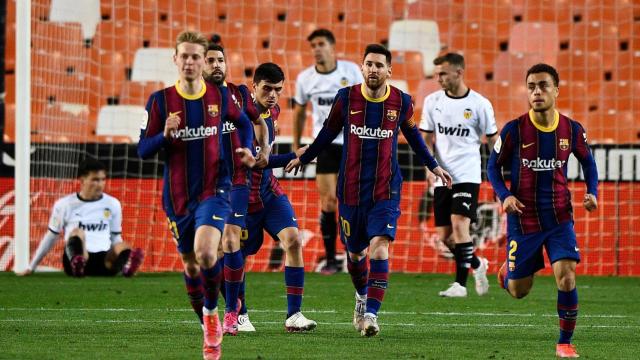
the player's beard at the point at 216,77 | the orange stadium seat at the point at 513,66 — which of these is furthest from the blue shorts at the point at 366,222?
the orange stadium seat at the point at 513,66

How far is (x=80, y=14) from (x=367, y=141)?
364 inches

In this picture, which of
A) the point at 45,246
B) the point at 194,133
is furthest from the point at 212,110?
the point at 45,246

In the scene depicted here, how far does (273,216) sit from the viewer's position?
7.64 meters

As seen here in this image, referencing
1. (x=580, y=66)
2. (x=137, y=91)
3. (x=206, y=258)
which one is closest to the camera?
(x=206, y=258)

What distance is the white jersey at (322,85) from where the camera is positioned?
1216 centimetres

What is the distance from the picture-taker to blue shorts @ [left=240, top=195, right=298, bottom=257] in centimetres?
762

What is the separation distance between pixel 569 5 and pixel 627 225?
4.86m

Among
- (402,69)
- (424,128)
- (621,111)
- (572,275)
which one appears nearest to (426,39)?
(402,69)

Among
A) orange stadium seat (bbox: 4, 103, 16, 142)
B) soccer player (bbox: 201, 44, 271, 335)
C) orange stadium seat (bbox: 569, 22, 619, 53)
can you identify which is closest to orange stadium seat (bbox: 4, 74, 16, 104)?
orange stadium seat (bbox: 4, 103, 16, 142)

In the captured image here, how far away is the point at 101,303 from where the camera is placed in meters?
9.30

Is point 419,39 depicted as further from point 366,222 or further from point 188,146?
point 188,146

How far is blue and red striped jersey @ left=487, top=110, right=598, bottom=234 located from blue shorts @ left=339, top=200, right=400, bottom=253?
0.88 m

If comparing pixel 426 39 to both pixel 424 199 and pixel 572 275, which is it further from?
pixel 572 275

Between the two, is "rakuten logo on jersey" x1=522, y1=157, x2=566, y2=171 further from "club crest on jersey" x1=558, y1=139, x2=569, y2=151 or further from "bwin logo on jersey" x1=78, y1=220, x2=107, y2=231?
"bwin logo on jersey" x1=78, y1=220, x2=107, y2=231
